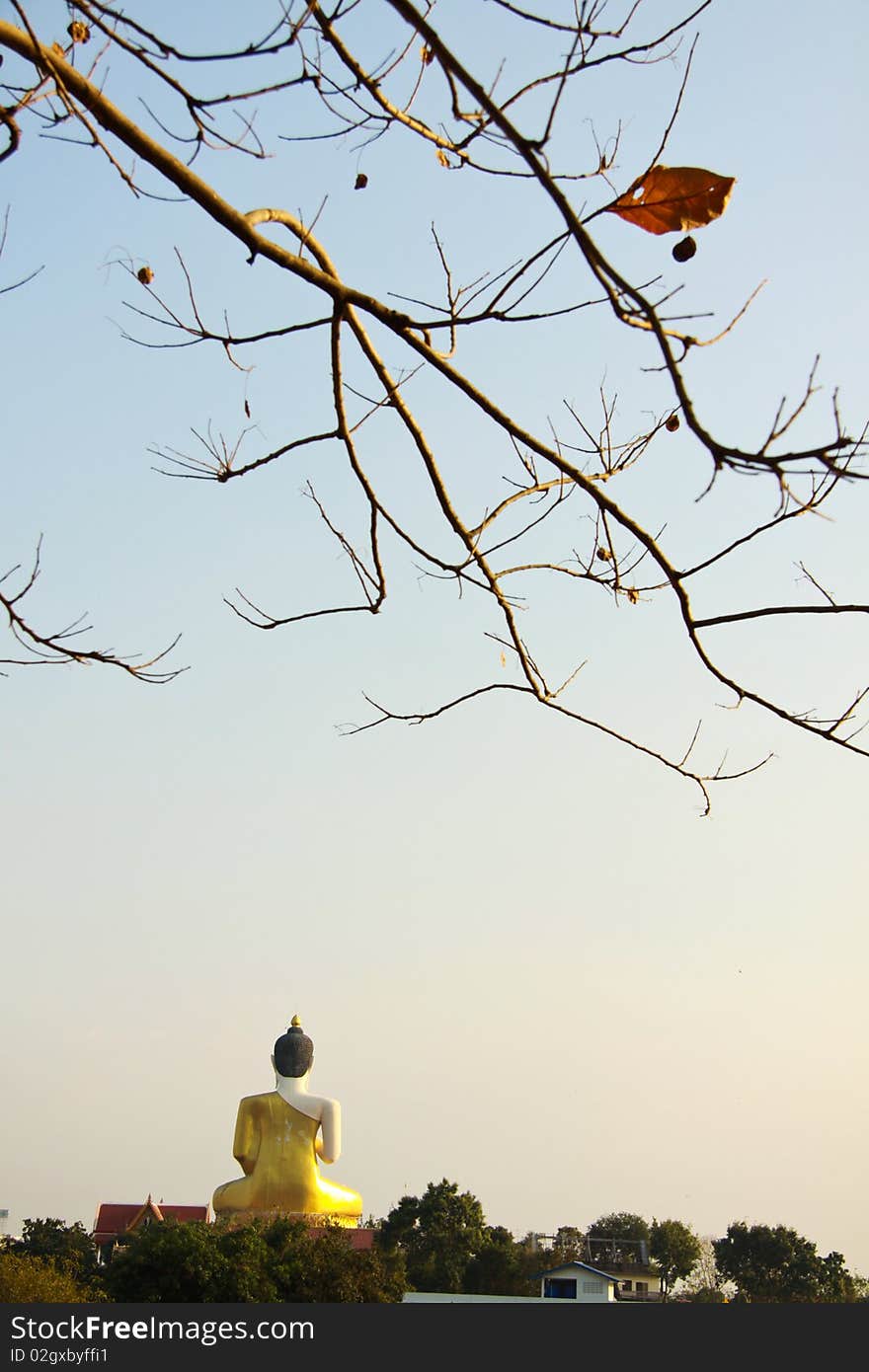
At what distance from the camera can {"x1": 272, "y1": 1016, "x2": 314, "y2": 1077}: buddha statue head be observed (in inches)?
672

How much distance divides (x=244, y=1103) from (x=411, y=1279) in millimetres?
6734

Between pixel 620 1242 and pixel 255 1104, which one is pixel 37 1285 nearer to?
pixel 255 1104

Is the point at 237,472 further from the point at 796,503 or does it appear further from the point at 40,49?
the point at 796,503

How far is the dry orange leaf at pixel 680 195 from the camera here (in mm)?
2092

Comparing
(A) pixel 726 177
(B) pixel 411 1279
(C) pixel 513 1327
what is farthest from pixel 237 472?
(B) pixel 411 1279

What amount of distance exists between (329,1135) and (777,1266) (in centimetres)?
1048

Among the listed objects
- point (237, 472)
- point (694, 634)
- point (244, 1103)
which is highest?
point (244, 1103)

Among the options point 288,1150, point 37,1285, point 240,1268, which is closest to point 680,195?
point 240,1268

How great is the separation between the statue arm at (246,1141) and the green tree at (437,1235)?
646cm

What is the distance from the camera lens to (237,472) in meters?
2.63

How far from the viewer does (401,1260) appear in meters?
18.4

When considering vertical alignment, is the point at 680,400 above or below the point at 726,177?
below

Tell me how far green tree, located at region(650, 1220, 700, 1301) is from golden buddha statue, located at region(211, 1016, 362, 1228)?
953 cm

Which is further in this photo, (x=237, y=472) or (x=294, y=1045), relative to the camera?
(x=294, y=1045)
